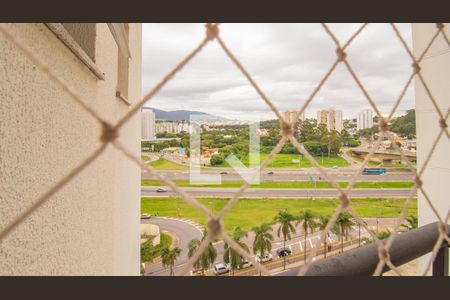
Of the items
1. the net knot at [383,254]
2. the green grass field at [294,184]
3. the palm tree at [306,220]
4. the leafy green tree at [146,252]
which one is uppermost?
the net knot at [383,254]

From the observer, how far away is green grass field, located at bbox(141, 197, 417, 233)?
8719 millimetres

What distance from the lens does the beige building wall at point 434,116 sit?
98cm

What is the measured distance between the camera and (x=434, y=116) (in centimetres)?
109

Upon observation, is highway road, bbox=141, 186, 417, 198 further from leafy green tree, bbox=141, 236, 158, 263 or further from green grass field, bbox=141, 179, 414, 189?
leafy green tree, bbox=141, 236, 158, 263

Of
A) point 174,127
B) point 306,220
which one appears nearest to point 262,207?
point 306,220

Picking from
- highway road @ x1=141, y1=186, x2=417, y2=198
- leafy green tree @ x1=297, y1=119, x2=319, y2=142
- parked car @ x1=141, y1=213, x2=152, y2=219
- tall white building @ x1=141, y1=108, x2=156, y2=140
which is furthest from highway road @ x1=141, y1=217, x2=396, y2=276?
tall white building @ x1=141, y1=108, x2=156, y2=140

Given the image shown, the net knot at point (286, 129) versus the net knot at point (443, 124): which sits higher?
the net knot at point (443, 124)

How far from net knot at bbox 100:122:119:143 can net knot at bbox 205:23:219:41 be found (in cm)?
11

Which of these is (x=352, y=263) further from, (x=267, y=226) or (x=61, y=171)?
(x=267, y=226)

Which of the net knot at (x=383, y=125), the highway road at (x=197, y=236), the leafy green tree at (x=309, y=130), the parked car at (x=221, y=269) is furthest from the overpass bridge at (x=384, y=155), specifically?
the highway road at (x=197, y=236)

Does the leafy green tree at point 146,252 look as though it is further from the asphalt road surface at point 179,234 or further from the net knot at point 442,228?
the net knot at point 442,228

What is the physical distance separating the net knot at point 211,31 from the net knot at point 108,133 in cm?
11

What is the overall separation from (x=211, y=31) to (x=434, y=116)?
1172 millimetres

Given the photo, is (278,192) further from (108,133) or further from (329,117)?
(108,133)
